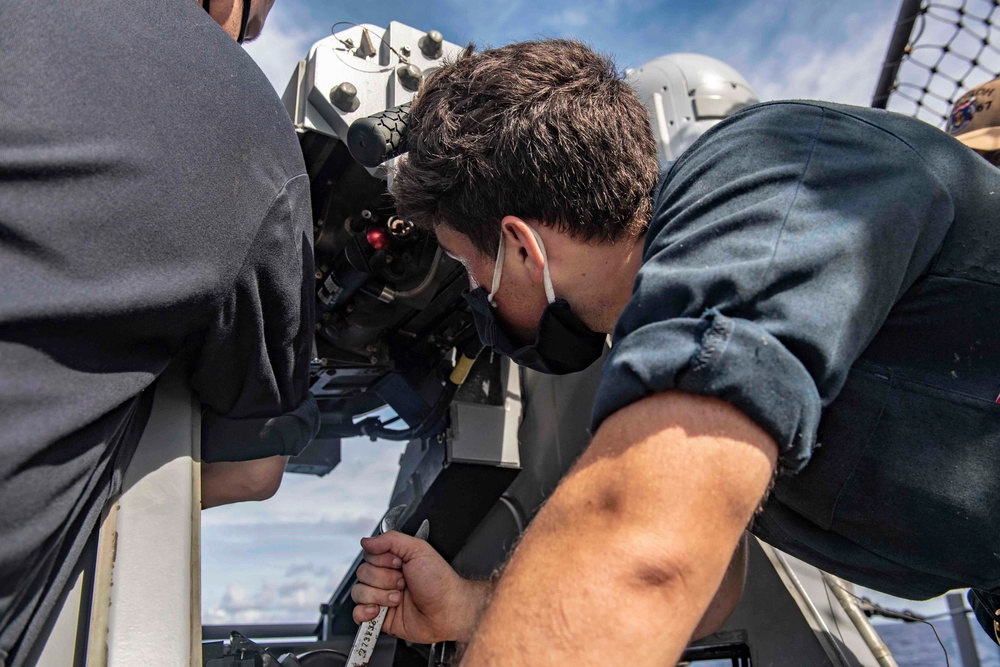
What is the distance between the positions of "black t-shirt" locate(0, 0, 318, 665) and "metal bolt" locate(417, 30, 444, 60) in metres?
1.03

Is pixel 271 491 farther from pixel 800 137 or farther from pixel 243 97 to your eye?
pixel 800 137

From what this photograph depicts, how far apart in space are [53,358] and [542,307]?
915mm

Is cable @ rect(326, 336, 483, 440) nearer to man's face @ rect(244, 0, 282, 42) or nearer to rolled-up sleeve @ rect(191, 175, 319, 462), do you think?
rolled-up sleeve @ rect(191, 175, 319, 462)

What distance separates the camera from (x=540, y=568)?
84 cm

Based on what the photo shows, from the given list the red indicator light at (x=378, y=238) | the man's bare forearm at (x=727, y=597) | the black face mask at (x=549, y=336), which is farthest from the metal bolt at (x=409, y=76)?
the man's bare forearm at (x=727, y=597)

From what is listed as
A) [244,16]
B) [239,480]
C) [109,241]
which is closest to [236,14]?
[244,16]

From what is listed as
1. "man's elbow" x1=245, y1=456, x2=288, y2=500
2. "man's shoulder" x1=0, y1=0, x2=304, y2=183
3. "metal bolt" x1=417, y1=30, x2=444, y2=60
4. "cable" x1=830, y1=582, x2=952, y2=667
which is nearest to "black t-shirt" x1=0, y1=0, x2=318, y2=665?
"man's shoulder" x1=0, y1=0, x2=304, y2=183

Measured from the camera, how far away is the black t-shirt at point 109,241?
0.83 metres

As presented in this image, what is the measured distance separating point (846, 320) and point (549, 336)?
29.7 inches

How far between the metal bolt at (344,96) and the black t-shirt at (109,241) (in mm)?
765

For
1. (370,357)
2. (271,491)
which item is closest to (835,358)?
(271,491)

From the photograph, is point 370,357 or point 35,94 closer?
point 35,94

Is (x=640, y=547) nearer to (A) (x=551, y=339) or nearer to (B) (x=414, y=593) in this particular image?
(A) (x=551, y=339)

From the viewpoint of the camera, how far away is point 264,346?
1184mm
